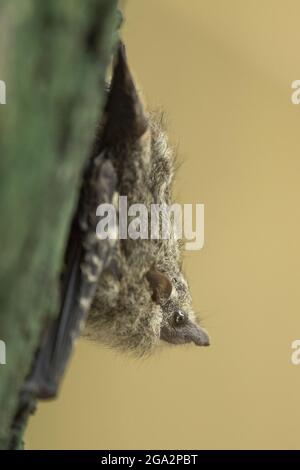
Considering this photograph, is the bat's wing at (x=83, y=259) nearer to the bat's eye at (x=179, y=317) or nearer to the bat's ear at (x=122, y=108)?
the bat's ear at (x=122, y=108)

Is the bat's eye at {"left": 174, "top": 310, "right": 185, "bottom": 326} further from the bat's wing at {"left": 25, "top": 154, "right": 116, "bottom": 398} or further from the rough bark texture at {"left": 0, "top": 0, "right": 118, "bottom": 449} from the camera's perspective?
the rough bark texture at {"left": 0, "top": 0, "right": 118, "bottom": 449}

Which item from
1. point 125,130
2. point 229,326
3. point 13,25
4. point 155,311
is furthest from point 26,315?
point 229,326

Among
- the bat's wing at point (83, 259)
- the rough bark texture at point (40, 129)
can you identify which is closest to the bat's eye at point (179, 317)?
the bat's wing at point (83, 259)

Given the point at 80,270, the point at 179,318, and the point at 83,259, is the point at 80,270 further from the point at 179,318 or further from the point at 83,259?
the point at 179,318

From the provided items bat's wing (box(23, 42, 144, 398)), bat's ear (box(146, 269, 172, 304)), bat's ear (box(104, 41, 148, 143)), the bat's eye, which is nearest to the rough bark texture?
bat's wing (box(23, 42, 144, 398))

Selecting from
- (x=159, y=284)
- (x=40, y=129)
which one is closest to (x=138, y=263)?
(x=159, y=284)

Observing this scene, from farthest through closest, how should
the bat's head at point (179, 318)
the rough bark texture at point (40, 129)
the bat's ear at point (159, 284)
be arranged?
the bat's head at point (179, 318) < the bat's ear at point (159, 284) < the rough bark texture at point (40, 129)

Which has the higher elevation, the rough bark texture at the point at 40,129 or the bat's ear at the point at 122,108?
the bat's ear at the point at 122,108
